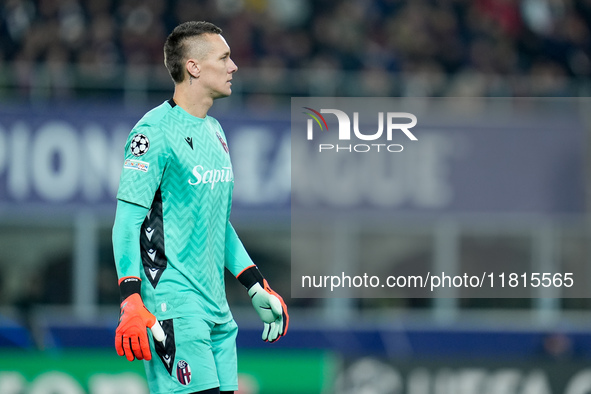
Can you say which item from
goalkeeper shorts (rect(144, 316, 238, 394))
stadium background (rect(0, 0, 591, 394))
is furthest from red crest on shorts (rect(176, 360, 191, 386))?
stadium background (rect(0, 0, 591, 394))

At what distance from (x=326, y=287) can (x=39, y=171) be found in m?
3.46

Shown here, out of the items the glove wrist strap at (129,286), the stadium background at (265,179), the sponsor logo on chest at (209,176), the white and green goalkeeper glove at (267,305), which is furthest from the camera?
the stadium background at (265,179)

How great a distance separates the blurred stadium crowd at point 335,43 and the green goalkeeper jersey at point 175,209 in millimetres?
7613

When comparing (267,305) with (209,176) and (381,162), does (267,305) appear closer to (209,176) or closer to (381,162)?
(209,176)

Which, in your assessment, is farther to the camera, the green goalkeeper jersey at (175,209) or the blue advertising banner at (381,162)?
the blue advertising banner at (381,162)

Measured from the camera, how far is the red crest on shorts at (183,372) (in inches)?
155

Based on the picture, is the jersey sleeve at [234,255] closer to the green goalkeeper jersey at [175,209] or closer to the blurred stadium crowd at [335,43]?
the green goalkeeper jersey at [175,209]

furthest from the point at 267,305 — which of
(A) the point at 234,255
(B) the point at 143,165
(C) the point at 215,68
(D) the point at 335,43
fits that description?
(D) the point at 335,43

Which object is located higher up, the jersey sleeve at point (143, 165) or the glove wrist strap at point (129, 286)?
the jersey sleeve at point (143, 165)

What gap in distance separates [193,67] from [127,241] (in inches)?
28.0

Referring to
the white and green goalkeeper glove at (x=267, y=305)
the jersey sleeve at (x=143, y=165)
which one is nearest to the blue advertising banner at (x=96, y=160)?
the white and green goalkeeper glove at (x=267, y=305)

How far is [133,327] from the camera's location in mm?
3738

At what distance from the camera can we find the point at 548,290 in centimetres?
1244

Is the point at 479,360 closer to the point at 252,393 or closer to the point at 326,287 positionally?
the point at 252,393
